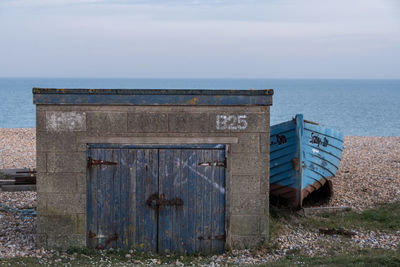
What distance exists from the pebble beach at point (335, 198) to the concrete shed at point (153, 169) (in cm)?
57

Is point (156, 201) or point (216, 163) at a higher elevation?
point (216, 163)

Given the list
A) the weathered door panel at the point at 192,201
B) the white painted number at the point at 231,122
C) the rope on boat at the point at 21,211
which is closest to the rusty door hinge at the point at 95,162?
the weathered door panel at the point at 192,201

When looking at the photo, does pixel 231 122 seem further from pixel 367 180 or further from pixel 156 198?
pixel 367 180

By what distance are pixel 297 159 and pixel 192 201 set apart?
13.8 ft

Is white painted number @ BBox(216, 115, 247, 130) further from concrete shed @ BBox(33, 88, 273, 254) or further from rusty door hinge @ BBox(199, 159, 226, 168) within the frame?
rusty door hinge @ BBox(199, 159, 226, 168)

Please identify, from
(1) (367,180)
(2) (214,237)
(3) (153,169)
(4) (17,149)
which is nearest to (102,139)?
(3) (153,169)

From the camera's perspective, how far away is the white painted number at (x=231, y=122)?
9.55m

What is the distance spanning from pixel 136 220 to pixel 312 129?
5648 mm

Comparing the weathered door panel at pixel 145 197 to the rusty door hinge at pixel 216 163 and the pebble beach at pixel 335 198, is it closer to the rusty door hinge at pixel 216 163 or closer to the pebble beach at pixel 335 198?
the rusty door hinge at pixel 216 163

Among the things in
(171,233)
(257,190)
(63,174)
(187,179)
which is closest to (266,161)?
(257,190)

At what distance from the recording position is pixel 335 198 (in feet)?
48.7

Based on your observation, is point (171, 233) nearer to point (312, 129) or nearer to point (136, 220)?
point (136, 220)

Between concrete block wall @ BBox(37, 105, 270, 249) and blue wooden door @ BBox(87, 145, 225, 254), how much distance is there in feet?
0.58

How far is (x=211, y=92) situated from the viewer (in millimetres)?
9422
